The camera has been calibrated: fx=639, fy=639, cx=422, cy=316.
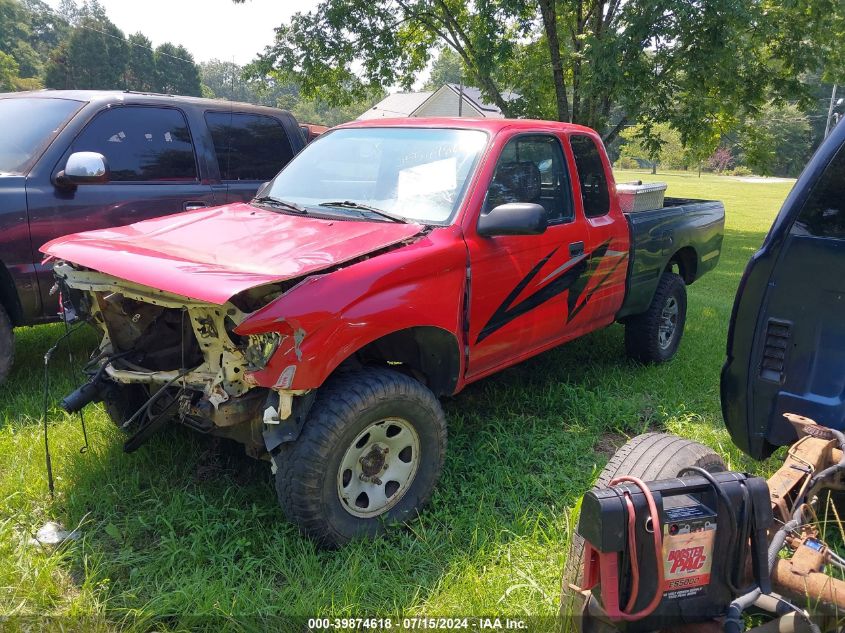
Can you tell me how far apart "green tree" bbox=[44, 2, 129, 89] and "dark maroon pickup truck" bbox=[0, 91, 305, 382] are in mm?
48107

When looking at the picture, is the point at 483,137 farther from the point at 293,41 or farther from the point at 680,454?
the point at 293,41

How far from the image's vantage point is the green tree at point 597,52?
926 cm

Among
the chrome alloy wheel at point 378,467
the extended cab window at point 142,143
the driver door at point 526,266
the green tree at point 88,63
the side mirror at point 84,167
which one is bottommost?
the chrome alloy wheel at point 378,467

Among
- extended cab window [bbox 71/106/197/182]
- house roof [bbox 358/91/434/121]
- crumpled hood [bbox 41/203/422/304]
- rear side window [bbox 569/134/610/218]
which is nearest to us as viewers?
crumpled hood [bbox 41/203/422/304]

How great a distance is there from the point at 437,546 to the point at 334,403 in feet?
2.73

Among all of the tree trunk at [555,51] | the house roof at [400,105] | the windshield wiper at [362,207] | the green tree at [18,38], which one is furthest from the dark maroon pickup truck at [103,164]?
the green tree at [18,38]

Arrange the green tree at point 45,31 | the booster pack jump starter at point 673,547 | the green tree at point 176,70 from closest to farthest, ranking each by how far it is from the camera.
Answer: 1. the booster pack jump starter at point 673,547
2. the green tree at point 176,70
3. the green tree at point 45,31

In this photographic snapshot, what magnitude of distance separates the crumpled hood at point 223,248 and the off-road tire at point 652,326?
2.79 metres

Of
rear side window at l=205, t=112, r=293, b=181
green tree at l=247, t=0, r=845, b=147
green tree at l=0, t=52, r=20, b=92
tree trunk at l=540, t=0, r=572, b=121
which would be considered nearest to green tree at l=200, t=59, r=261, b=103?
green tree at l=0, t=52, r=20, b=92

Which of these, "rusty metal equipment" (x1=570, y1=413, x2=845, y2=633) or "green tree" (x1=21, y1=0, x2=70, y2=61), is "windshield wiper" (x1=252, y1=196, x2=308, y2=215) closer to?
"rusty metal equipment" (x1=570, y1=413, x2=845, y2=633)

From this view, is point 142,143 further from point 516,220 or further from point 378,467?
point 378,467

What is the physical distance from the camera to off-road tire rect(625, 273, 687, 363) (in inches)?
209

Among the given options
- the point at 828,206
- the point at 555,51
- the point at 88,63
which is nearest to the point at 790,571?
the point at 828,206

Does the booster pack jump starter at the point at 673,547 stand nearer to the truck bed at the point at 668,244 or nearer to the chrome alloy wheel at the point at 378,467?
the chrome alloy wheel at the point at 378,467
